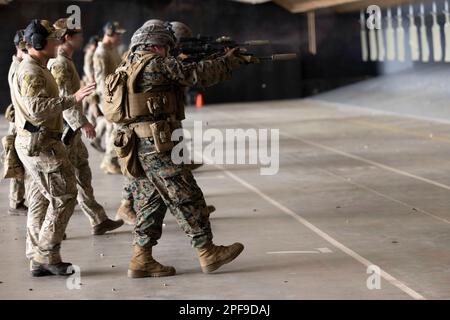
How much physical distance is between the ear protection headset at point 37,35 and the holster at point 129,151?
0.87 meters

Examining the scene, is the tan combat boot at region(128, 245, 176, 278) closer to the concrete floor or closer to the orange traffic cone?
the concrete floor

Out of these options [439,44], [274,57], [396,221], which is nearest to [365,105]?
[439,44]

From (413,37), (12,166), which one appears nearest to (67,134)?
(12,166)

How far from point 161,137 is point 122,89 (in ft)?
1.46

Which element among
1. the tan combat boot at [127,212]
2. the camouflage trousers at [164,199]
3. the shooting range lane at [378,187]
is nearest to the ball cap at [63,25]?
the camouflage trousers at [164,199]

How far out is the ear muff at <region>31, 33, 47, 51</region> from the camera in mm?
6770

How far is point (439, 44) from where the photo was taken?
872 inches

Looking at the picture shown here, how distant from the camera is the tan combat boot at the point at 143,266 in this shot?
22.0ft

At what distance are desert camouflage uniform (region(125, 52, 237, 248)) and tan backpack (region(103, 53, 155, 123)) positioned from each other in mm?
48

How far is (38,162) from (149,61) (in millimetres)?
1112

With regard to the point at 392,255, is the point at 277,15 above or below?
above

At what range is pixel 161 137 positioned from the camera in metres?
6.55

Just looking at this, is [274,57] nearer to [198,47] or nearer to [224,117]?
[198,47]

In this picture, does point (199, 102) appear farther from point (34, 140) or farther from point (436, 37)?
point (34, 140)
